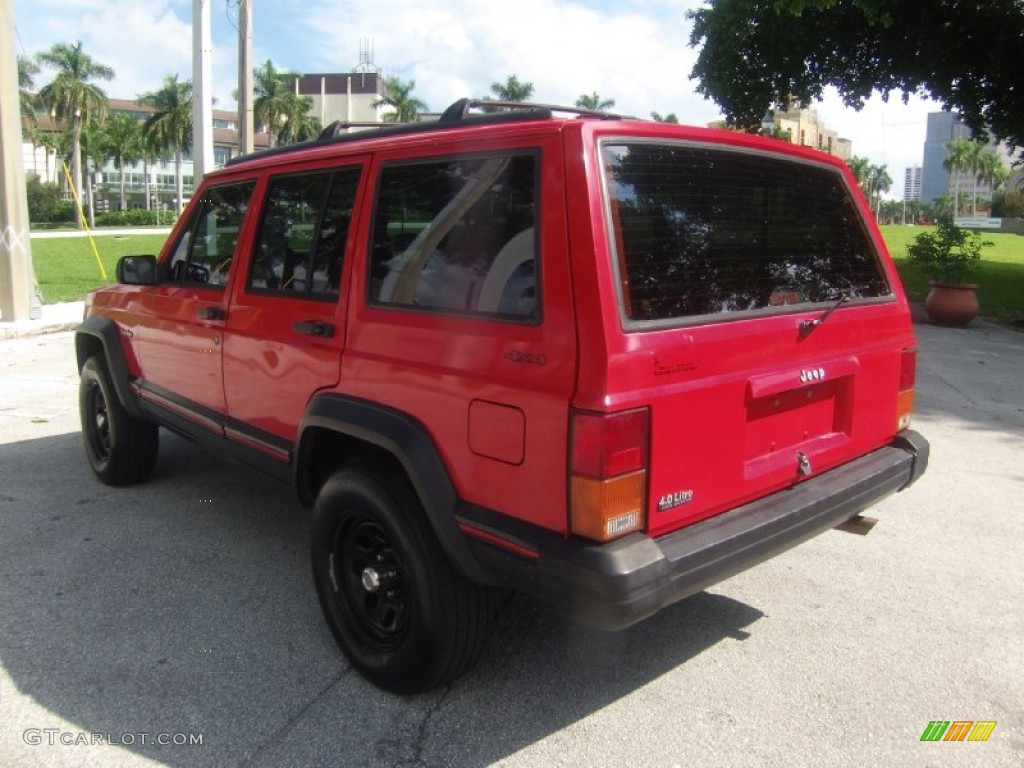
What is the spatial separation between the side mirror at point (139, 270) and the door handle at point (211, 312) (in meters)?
0.71

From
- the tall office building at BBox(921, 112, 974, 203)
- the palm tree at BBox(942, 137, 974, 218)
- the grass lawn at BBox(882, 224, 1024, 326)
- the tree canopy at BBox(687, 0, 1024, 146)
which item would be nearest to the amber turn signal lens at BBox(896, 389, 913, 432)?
the grass lawn at BBox(882, 224, 1024, 326)

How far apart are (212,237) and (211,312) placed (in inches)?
21.0

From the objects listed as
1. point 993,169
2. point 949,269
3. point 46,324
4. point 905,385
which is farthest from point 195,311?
point 993,169

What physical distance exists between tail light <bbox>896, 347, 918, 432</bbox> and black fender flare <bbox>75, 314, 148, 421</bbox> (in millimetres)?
3933

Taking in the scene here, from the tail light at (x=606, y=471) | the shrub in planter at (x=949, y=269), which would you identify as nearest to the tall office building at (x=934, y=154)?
the shrub in planter at (x=949, y=269)

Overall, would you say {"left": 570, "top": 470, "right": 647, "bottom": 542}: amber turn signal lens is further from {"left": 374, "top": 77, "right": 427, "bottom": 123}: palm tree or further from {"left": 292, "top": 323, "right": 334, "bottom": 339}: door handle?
{"left": 374, "top": 77, "right": 427, "bottom": 123}: palm tree

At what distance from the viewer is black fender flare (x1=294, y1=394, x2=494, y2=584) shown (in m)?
2.53

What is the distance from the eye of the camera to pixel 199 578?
12.6 ft

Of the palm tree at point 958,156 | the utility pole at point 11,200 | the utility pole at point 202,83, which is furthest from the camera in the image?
the palm tree at point 958,156

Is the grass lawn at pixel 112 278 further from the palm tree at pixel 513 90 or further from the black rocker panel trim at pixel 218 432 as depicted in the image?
the palm tree at pixel 513 90

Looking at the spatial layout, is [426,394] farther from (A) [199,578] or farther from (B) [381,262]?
(A) [199,578]

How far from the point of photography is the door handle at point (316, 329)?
10.1ft

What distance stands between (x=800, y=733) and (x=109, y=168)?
118315 millimetres

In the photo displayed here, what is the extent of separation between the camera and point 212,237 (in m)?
4.13
